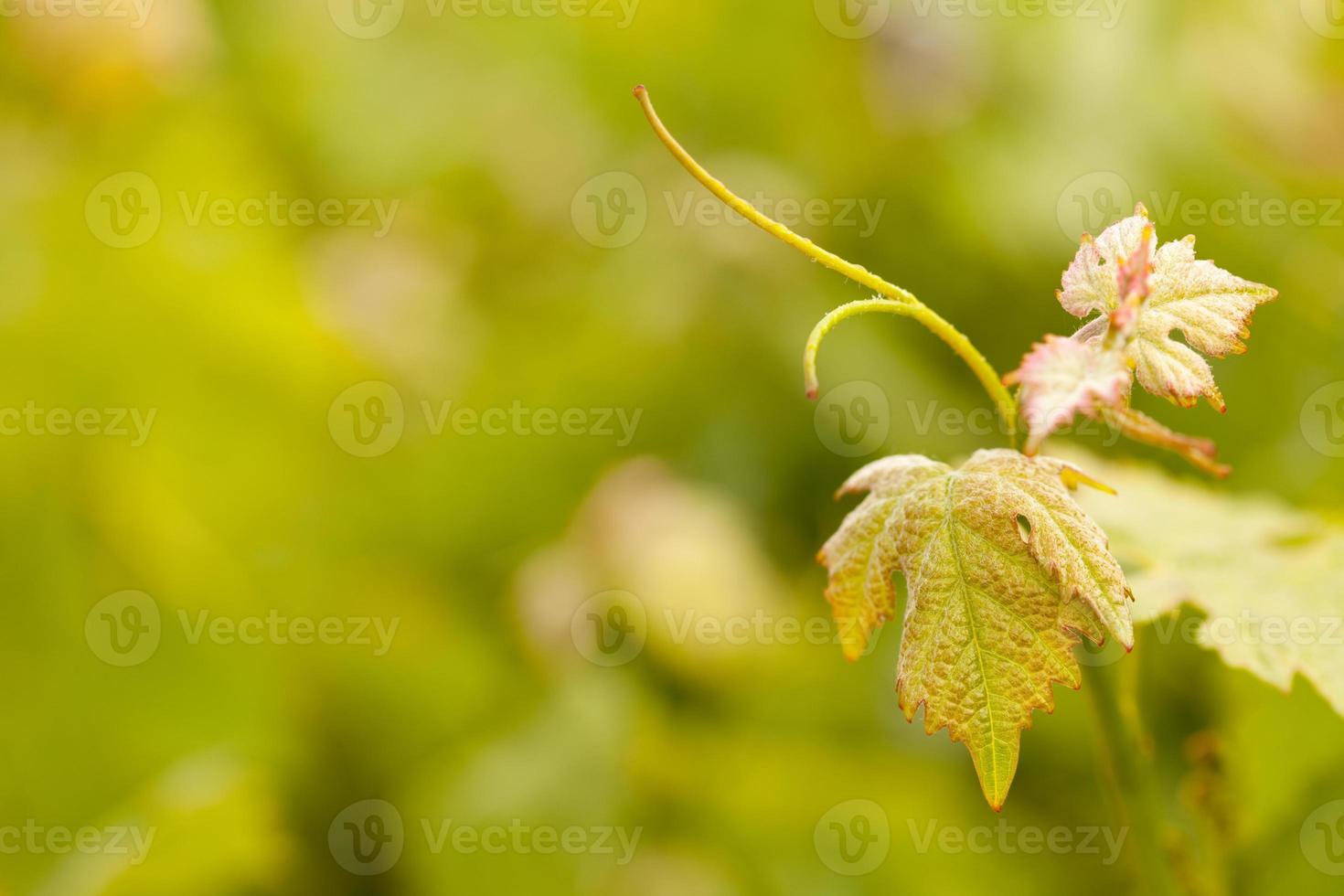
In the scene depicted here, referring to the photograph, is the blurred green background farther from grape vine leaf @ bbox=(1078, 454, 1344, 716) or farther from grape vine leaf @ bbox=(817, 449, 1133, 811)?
grape vine leaf @ bbox=(817, 449, 1133, 811)

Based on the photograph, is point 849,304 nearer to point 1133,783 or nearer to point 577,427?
point 1133,783

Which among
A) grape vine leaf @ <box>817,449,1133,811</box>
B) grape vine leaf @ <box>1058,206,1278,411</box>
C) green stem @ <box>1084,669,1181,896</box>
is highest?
grape vine leaf @ <box>1058,206,1278,411</box>

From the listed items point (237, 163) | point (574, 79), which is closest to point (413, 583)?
point (237, 163)

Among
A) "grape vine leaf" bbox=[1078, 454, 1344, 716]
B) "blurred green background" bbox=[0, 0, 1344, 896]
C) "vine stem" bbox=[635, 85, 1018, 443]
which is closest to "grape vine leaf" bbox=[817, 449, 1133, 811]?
"vine stem" bbox=[635, 85, 1018, 443]

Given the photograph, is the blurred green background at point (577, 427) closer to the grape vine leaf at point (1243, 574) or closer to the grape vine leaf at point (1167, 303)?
the grape vine leaf at point (1243, 574)

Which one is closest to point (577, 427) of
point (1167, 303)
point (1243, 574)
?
point (1243, 574)

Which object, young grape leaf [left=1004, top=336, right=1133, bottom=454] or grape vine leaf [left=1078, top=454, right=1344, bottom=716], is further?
grape vine leaf [left=1078, top=454, right=1344, bottom=716]

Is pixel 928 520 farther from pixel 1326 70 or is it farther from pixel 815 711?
pixel 1326 70
